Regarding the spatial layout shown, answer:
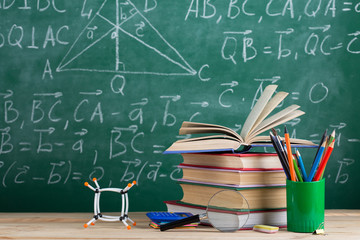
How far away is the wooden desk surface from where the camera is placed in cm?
117

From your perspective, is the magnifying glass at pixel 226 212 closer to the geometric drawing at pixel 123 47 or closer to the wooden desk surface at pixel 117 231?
the wooden desk surface at pixel 117 231

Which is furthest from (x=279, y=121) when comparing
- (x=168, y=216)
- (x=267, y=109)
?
(x=168, y=216)

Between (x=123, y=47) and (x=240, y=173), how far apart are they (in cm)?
107

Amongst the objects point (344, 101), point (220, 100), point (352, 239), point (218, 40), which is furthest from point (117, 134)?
point (352, 239)

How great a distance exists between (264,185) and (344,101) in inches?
39.2

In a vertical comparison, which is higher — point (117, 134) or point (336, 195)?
point (117, 134)

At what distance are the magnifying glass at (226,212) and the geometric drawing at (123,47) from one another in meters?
0.97

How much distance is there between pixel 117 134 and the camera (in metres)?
2.07

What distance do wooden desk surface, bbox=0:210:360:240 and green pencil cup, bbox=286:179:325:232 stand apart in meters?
0.03

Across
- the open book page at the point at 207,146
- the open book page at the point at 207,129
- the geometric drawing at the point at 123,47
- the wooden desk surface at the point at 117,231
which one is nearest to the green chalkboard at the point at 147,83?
the geometric drawing at the point at 123,47

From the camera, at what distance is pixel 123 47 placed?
6.83 feet

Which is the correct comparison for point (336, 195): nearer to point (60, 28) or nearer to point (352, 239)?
point (352, 239)

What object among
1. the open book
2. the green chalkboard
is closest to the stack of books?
the open book

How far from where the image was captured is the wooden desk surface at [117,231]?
1.17 m
